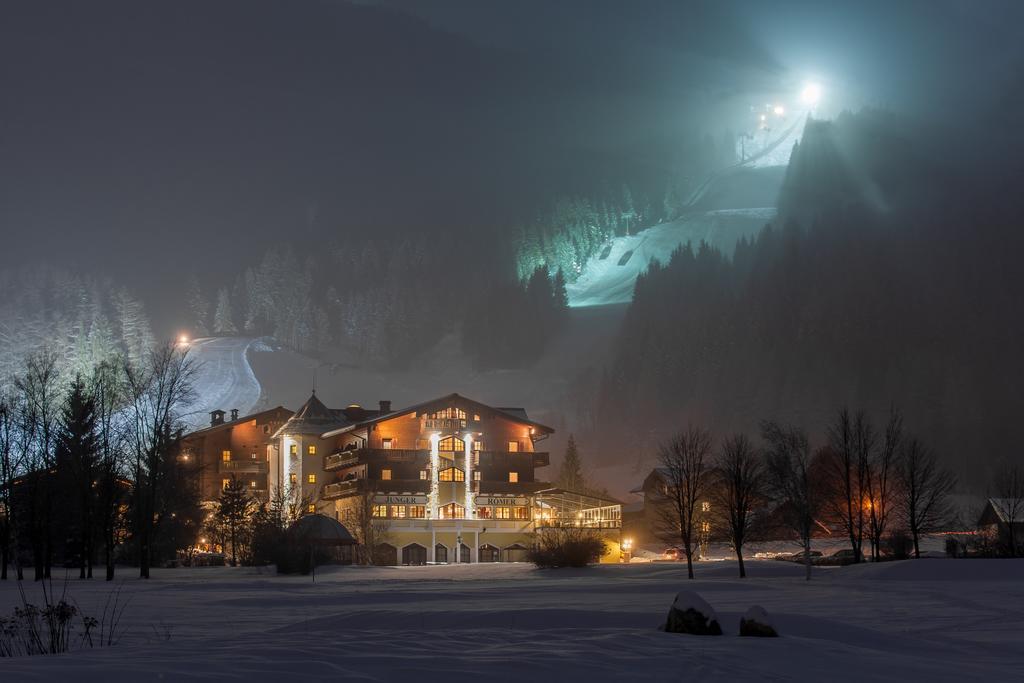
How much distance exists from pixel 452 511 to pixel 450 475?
151 inches

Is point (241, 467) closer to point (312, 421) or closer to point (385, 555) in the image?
point (312, 421)

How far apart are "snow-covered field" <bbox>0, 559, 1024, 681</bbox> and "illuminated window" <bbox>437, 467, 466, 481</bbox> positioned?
52734 millimetres

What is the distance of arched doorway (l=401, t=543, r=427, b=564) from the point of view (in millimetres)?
99188

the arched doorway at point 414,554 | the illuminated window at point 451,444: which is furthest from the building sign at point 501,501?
the arched doorway at point 414,554

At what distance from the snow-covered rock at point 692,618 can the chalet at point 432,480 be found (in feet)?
229

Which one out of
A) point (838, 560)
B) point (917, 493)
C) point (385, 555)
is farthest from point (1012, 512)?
point (385, 555)

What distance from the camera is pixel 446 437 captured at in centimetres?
10994

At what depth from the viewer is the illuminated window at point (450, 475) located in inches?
4186

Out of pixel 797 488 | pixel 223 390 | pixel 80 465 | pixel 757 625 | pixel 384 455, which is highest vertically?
pixel 223 390

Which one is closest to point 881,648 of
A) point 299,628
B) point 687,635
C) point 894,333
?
point 687,635

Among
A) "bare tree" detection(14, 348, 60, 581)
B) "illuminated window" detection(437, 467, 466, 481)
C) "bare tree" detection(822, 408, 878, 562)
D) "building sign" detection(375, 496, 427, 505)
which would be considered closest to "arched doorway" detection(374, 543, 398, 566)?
"building sign" detection(375, 496, 427, 505)

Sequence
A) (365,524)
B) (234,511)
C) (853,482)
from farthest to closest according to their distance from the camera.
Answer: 1. (365,524)
2. (234,511)
3. (853,482)

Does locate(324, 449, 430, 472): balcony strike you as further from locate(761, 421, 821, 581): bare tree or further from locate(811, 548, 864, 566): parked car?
locate(811, 548, 864, 566): parked car

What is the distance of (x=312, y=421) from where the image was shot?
12012 cm
